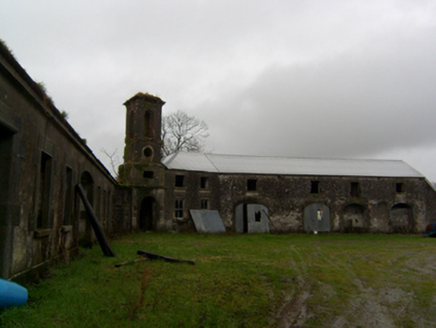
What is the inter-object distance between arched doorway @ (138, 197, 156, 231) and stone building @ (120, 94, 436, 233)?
7 centimetres

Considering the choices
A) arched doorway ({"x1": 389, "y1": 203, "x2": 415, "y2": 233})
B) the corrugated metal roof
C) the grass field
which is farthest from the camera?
arched doorway ({"x1": 389, "y1": 203, "x2": 415, "y2": 233})

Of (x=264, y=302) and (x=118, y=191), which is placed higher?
(x=118, y=191)

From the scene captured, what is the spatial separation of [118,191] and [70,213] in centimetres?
1321

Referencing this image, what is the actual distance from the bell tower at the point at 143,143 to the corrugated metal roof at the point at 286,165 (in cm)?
155

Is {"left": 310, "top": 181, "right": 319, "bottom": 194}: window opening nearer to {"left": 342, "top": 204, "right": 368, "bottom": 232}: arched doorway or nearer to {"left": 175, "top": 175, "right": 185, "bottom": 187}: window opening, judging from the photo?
{"left": 342, "top": 204, "right": 368, "bottom": 232}: arched doorway

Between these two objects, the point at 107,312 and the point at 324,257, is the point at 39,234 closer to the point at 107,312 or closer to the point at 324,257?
the point at 107,312

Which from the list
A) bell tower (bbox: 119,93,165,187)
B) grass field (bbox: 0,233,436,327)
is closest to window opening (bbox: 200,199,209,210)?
bell tower (bbox: 119,93,165,187)

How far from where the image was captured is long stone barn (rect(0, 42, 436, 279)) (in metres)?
8.51

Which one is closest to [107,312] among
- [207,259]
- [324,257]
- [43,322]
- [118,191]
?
[43,322]

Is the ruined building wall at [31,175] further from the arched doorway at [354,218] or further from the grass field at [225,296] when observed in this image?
the arched doorway at [354,218]

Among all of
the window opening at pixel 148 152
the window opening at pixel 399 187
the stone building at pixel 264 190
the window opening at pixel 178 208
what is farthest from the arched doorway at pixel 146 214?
the window opening at pixel 399 187

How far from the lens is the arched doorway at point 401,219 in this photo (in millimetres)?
29047

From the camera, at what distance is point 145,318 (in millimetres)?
5281

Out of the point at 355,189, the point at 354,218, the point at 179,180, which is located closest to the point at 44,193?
the point at 179,180
